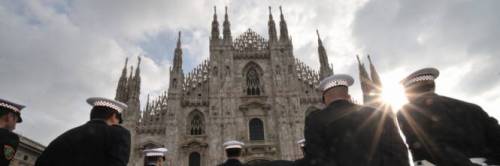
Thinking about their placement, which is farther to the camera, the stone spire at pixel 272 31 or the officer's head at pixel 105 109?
the stone spire at pixel 272 31

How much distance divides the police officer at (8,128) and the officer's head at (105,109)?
3.50 ft

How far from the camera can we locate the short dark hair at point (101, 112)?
3734 millimetres

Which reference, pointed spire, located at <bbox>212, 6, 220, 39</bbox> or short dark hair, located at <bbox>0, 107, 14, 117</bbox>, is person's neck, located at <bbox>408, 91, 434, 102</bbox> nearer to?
short dark hair, located at <bbox>0, 107, 14, 117</bbox>

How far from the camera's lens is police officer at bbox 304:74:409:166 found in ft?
10.1

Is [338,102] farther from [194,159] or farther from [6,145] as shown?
[194,159]

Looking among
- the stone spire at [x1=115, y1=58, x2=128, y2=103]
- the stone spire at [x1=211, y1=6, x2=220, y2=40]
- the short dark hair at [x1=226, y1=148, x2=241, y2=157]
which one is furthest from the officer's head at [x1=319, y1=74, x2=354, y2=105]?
the stone spire at [x1=211, y1=6, x2=220, y2=40]

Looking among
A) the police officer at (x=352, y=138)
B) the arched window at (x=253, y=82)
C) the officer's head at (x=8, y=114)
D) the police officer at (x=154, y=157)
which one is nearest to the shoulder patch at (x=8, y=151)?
the officer's head at (x=8, y=114)

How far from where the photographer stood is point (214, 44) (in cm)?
2612

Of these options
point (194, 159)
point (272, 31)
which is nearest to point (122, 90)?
point (194, 159)

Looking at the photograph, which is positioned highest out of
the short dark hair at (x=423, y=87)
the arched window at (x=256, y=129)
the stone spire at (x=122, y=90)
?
the stone spire at (x=122, y=90)

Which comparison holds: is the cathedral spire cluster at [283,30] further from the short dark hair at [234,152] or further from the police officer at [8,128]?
the police officer at [8,128]

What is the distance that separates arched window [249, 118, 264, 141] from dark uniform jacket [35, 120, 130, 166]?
1986 cm

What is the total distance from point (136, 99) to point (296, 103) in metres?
12.9

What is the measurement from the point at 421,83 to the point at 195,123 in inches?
827
